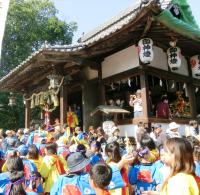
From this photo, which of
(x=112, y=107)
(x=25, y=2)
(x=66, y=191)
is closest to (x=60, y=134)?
→ (x=112, y=107)

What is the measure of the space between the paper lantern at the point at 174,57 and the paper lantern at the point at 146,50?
1.44 meters

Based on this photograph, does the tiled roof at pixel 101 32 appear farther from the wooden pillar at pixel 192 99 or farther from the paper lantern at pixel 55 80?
the wooden pillar at pixel 192 99

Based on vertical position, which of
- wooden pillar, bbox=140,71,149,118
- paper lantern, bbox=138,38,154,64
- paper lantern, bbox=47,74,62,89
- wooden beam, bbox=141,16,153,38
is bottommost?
wooden pillar, bbox=140,71,149,118

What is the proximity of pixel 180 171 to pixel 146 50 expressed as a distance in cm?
817

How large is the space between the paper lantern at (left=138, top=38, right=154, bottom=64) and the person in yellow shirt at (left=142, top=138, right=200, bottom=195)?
25.9 feet

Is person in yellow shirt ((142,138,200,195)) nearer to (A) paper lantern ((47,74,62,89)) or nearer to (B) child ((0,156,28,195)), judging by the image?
(B) child ((0,156,28,195))

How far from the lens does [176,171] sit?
2.52 meters

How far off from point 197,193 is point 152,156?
8.52 feet

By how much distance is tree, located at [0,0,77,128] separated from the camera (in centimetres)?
2423

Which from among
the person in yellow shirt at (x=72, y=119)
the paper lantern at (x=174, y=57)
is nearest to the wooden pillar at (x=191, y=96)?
the paper lantern at (x=174, y=57)

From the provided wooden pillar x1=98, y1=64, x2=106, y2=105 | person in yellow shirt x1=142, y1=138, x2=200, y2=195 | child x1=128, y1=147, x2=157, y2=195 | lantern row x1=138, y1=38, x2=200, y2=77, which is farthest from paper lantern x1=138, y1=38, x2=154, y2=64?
person in yellow shirt x1=142, y1=138, x2=200, y2=195

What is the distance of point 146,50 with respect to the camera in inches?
407

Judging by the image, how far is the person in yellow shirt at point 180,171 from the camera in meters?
2.41

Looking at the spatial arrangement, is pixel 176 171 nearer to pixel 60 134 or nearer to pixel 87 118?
pixel 60 134
